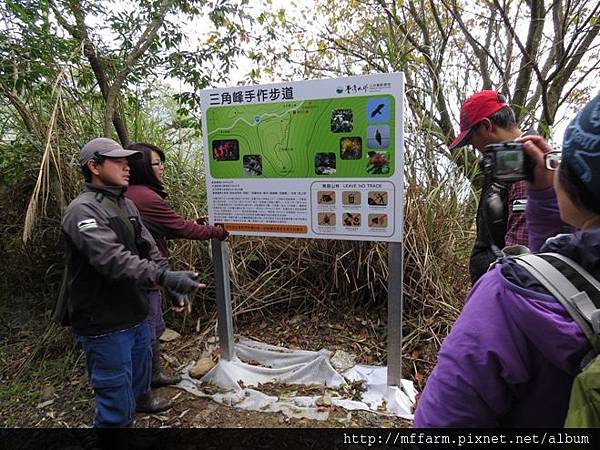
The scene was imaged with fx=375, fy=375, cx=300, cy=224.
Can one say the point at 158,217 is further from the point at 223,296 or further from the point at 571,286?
the point at 571,286

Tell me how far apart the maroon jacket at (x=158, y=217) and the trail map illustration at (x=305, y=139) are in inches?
15.7

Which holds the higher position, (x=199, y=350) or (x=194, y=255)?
(x=194, y=255)

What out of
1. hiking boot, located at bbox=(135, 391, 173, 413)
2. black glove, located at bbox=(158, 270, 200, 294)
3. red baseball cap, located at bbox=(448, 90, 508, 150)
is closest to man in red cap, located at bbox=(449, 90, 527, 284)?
red baseball cap, located at bbox=(448, 90, 508, 150)

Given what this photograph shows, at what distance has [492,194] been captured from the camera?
69.2 inches

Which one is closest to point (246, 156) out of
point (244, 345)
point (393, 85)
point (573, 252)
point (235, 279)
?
point (393, 85)

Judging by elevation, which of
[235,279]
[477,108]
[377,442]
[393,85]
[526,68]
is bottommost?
[377,442]

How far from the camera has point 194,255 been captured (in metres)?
3.41

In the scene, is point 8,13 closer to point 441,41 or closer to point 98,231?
point 98,231

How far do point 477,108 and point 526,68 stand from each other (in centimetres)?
331

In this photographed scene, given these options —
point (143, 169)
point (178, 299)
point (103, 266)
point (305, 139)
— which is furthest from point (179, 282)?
point (305, 139)

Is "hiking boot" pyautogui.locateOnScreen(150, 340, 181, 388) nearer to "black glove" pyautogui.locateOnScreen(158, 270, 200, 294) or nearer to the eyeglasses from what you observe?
"black glove" pyautogui.locateOnScreen(158, 270, 200, 294)

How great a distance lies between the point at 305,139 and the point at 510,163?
4.27 ft

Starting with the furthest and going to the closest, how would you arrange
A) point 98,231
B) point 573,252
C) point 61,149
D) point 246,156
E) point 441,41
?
point 441,41, point 61,149, point 246,156, point 98,231, point 573,252

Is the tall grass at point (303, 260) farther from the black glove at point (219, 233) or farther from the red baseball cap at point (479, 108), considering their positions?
the red baseball cap at point (479, 108)
